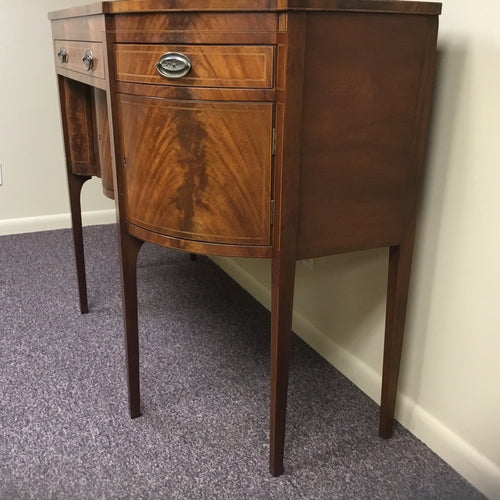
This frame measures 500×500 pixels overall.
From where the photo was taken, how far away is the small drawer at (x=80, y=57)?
126 centimetres

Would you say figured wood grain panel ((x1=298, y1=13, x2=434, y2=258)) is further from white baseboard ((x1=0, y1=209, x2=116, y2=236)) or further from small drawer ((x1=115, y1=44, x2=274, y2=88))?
white baseboard ((x1=0, y1=209, x2=116, y2=236))

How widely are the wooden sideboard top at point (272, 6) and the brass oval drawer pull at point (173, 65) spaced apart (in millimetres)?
78

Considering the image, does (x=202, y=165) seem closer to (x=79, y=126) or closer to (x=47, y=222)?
(x=79, y=126)

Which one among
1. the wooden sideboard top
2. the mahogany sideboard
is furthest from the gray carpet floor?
the wooden sideboard top

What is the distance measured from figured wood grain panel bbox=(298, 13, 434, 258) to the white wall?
0.09m

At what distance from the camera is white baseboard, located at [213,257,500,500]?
118 centimetres

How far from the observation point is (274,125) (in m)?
1.00

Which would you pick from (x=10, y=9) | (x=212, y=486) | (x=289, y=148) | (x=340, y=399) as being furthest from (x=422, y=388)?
(x=10, y=9)

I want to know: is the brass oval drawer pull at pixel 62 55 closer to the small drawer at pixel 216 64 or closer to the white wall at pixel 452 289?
the small drawer at pixel 216 64

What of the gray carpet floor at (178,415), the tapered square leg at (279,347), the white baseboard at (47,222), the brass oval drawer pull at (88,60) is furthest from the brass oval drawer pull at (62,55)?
the white baseboard at (47,222)

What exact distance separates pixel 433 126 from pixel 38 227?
215 cm

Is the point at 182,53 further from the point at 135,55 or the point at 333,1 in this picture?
the point at 333,1

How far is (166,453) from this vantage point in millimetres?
1293

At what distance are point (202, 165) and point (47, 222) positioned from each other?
6.48ft
